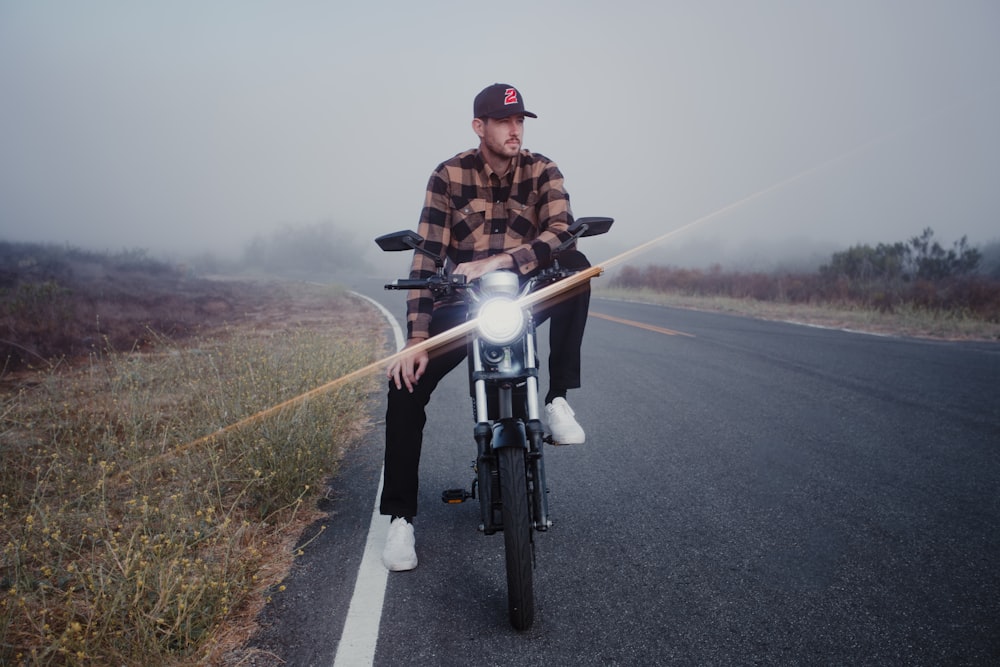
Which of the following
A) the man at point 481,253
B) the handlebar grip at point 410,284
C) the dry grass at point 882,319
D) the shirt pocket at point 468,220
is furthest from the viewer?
the dry grass at point 882,319

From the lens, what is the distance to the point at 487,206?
9.80 ft

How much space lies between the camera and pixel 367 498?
3.51m

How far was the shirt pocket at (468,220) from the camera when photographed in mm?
2963

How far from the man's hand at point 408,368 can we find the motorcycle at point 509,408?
0.91 feet

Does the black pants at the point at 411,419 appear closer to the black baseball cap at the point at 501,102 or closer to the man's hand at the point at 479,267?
the man's hand at the point at 479,267

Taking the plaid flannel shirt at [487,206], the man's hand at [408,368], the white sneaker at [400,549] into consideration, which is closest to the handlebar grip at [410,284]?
the man's hand at [408,368]

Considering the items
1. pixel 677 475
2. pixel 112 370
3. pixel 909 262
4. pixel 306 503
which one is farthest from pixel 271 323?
pixel 909 262

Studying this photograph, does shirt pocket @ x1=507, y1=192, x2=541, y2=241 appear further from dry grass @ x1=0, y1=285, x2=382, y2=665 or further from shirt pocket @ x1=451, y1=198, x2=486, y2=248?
dry grass @ x1=0, y1=285, x2=382, y2=665

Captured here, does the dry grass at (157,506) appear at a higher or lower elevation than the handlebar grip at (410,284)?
lower

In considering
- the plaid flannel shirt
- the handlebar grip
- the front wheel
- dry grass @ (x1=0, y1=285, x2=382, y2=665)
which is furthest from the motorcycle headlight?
dry grass @ (x1=0, y1=285, x2=382, y2=665)

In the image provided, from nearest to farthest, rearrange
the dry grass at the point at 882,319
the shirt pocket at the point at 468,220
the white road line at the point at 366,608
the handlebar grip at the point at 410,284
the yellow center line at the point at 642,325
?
the white road line at the point at 366,608 → the handlebar grip at the point at 410,284 → the shirt pocket at the point at 468,220 → the yellow center line at the point at 642,325 → the dry grass at the point at 882,319

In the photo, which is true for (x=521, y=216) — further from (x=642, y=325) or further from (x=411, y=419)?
(x=642, y=325)

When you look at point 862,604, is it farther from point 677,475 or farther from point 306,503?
point 306,503

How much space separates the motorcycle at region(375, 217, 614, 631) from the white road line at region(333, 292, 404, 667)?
1.83 ft
